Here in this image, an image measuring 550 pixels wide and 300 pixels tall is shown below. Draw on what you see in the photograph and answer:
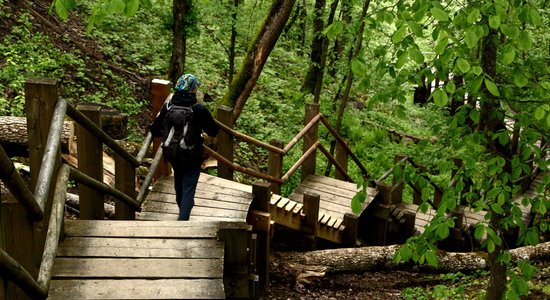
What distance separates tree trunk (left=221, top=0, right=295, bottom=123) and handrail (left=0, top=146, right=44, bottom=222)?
22.3 ft

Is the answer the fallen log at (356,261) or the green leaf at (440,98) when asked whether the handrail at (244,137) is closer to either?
the fallen log at (356,261)

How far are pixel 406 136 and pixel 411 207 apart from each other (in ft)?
27.0

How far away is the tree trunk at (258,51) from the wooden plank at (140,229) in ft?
17.1

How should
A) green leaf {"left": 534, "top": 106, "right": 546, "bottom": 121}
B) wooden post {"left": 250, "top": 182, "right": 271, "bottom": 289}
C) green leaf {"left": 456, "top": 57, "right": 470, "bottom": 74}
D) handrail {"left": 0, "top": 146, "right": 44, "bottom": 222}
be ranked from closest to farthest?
handrail {"left": 0, "top": 146, "right": 44, "bottom": 222} < green leaf {"left": 456, "top": 57, "right": 470, "bottom": 74} < green leaf {"left": 534, "top": 106, "right": 546, "bottom": 121} < wooden post {"left": 250, "top": 182, "right": 271, "bottom": 289}

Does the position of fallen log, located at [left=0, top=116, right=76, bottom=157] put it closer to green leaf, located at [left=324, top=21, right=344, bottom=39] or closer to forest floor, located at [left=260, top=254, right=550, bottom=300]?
forest floor, located at [left=260, top=254, right=550, bottom=300]

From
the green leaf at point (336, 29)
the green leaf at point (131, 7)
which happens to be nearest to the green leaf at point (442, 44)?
the green leaf at point (336, 29)

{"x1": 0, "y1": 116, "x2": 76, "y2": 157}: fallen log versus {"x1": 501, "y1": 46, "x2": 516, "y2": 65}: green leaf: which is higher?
{"x1": 501, "y1": 46, "x2": 516, "y2": 65}: green leaf

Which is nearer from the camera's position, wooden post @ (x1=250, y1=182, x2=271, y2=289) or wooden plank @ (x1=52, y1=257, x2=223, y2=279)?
wooden plank @ (x1=52, y1=257, x2=223, y2=279)

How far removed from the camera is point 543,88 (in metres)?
4.19

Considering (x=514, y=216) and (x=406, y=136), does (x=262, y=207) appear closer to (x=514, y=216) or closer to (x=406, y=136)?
(x=514, y=216)

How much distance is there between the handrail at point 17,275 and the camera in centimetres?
230

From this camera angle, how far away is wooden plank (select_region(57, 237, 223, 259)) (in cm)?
427

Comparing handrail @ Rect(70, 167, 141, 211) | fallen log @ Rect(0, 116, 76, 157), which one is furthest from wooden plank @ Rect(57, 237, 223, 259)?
fallen log @ Rect(0, 116, 76, 157)

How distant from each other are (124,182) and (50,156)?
2131 millimetres
